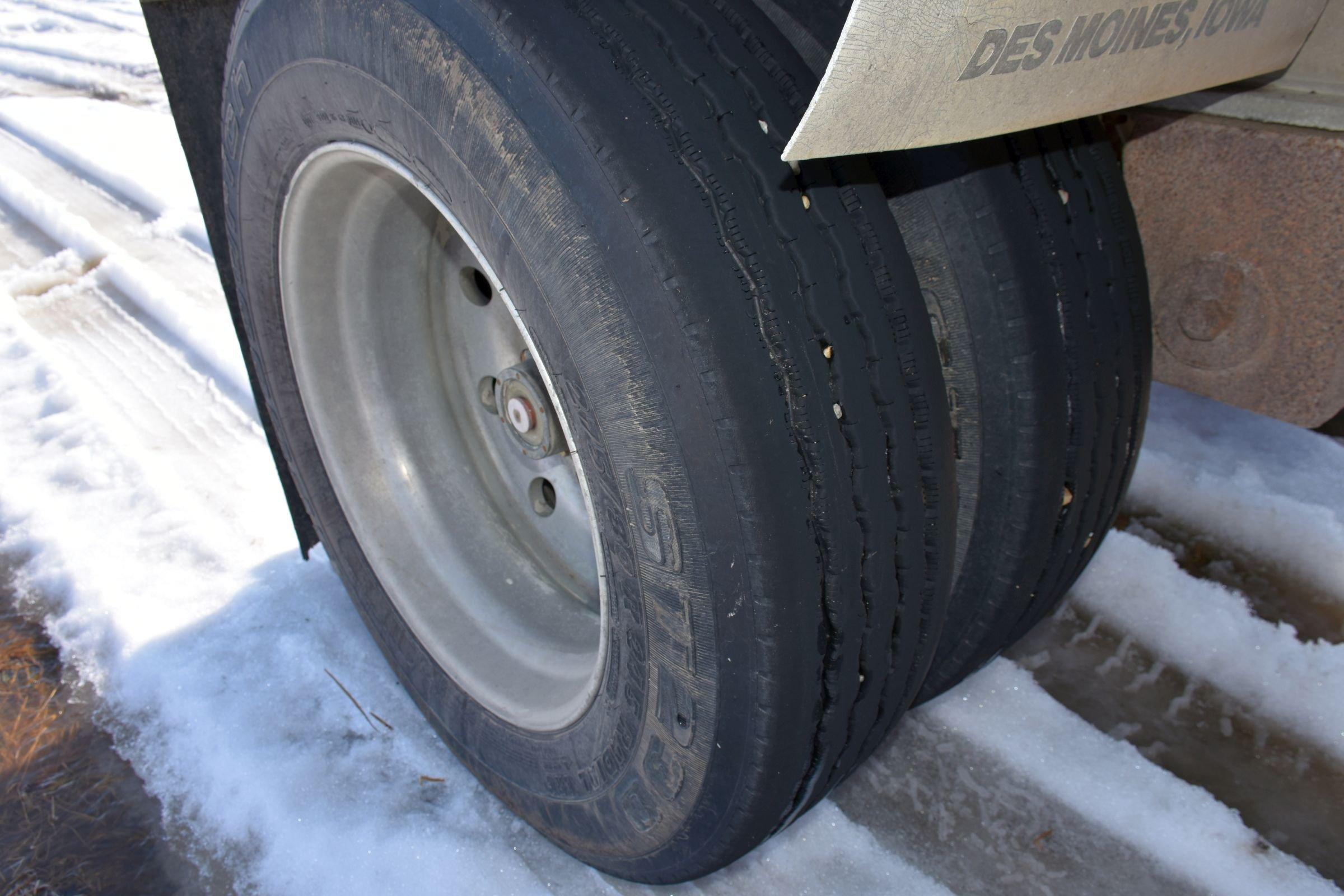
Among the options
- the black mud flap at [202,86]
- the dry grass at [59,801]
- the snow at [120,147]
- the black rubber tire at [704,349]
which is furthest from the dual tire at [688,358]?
the snow at [120,147]

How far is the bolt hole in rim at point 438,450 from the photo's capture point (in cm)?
151

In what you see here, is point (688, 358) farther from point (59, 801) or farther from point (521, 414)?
point (59, 801)

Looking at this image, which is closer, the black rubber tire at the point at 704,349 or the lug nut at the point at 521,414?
the black rubber tire at the point at 704,349

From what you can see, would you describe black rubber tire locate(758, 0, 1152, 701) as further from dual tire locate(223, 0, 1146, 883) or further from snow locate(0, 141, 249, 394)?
snow locate(0, 141, 249, 394)

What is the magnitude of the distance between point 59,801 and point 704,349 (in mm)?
1504

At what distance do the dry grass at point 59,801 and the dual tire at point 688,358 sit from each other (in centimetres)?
58

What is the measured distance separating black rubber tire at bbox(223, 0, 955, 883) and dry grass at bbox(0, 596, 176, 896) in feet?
3.11

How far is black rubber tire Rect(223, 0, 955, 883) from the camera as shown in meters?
0.92

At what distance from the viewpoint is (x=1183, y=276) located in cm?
153

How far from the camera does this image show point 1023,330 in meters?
1.23

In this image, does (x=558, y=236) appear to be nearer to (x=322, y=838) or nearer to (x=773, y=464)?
(x=773, y=464)

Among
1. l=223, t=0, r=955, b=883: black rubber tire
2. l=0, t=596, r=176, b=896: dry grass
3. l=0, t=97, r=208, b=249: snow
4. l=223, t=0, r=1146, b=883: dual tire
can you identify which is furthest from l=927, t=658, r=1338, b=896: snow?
l=0, t=97, r=208, b=249: snow

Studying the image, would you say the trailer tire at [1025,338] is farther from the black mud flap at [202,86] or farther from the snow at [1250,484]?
the black mud flap at [202,86]

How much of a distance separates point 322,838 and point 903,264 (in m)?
1.28
